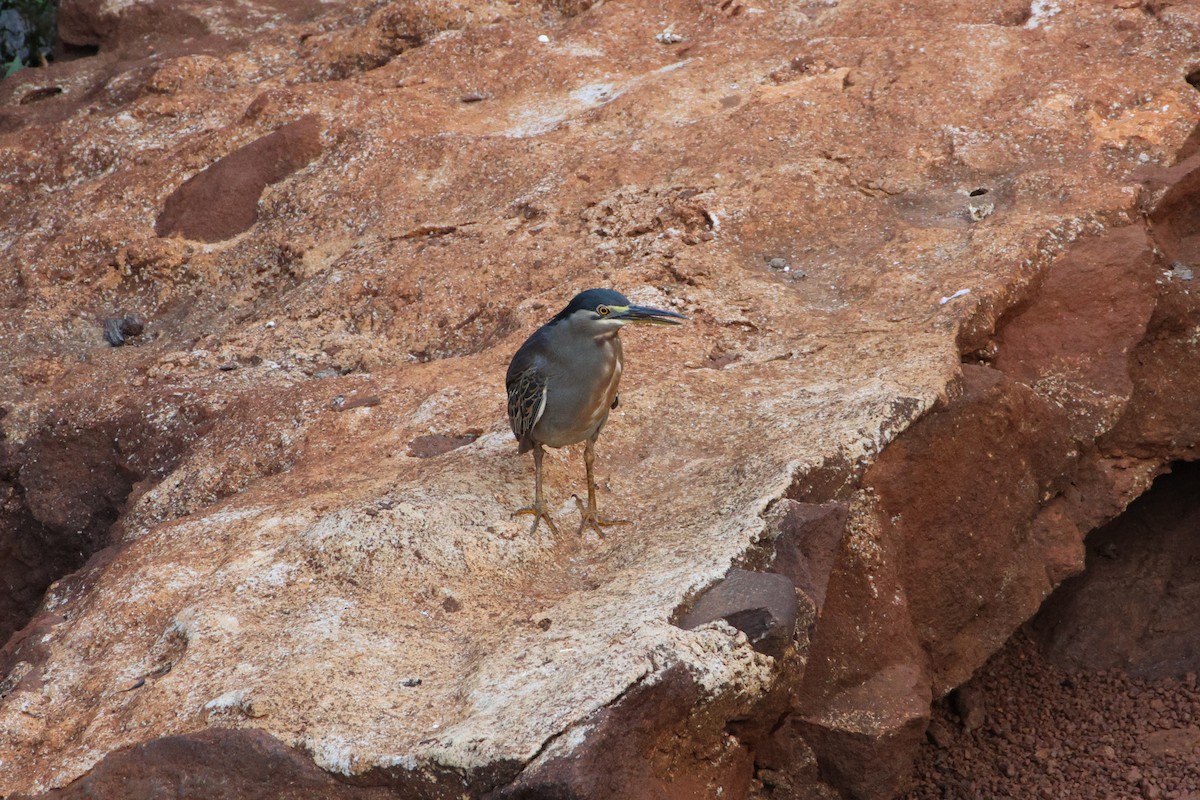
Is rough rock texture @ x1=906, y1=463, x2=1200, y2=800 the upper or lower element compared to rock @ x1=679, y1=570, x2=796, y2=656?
lower

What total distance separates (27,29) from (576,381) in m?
9.34

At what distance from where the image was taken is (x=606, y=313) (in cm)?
428

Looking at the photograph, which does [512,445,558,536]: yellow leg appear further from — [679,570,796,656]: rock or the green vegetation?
the green vegetation

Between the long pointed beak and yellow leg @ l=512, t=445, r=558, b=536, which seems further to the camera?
yellow leg @ l=512, t=445, r=558, b=536

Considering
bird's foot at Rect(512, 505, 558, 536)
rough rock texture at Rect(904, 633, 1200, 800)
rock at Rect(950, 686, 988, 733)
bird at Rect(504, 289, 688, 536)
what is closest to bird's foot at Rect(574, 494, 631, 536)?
bird at Rect(504, 289, 688, 536)

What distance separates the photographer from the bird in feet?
14.0

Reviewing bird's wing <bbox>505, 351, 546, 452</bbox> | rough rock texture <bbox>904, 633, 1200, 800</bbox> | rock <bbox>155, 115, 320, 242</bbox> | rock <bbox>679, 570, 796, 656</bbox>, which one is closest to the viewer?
rock <bbox>679, 570, 796, 656</bbox>

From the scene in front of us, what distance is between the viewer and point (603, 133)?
6980 mm

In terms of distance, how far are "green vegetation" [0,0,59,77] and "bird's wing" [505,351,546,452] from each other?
28.6ft

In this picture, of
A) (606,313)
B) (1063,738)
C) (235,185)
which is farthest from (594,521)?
(235,185)

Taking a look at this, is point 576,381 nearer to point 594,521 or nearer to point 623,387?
point 594,521

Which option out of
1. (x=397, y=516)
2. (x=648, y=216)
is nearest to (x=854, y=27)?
(x=648, y=216)

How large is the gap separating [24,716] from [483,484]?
1.81 meters

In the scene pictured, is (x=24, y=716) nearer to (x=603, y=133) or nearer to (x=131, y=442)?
(x=131, y=442)
